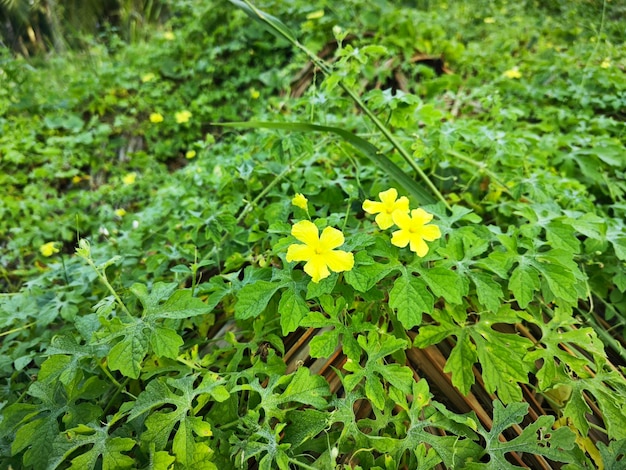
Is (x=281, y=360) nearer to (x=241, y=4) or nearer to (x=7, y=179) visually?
(x=241, y=4)

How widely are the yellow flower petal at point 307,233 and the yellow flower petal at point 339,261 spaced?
0.14ft

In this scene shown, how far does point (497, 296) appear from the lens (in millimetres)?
853

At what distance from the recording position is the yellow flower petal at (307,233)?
83 cm

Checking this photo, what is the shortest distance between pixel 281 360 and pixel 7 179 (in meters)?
2.58

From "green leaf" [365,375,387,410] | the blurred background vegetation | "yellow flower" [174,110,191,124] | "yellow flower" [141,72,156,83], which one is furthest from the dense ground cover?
the blurred background vegetation

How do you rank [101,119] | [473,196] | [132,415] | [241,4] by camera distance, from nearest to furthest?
1. [132,415]
2. [241,4]
3. [473,196]
4. [101,119]

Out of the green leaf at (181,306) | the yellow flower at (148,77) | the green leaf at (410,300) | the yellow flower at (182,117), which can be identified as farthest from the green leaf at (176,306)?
the yellow flower at (148,77)

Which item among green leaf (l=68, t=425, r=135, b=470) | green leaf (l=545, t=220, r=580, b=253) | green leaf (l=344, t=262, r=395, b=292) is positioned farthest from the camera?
green leaf (l=545, t=220, r=580, b=253)

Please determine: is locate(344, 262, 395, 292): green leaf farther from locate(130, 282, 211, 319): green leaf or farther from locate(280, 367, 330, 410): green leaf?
locate(130, 282, 211, 319): green leaf

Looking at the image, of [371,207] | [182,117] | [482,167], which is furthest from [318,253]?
[182,117]

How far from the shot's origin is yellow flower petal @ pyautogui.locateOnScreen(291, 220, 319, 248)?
0.83 meters

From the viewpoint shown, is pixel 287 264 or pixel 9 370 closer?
pixel 287 264

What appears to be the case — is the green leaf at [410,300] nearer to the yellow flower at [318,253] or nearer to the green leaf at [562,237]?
the yellow flower at [318,253]

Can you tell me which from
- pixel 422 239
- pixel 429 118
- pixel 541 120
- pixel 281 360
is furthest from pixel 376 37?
pixel 281 360
